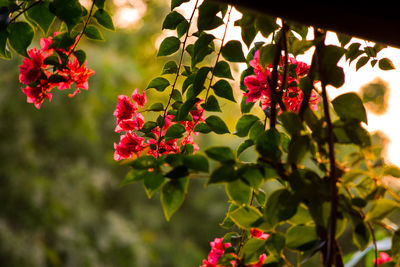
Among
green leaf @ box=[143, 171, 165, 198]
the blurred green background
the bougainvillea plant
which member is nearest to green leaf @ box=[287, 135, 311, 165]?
the bougainvillea plant

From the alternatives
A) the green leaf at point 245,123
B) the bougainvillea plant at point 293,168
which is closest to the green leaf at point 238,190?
the bougainvillea plant at point 293,168

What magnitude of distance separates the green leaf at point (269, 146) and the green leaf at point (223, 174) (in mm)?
31

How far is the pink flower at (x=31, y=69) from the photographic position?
52 cm

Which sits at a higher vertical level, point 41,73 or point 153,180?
point 41,73

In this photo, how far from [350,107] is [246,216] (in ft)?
0.47

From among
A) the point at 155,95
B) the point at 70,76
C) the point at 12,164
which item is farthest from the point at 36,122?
the point at 70,76

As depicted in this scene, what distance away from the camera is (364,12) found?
239mm

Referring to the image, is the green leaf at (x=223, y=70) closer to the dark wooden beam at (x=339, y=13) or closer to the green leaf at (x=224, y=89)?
the green leaf at (x=224, y=89)

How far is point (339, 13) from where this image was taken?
0.24 metres

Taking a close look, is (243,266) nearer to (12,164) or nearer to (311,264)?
(12,164)

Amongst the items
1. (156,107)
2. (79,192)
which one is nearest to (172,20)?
(156,107)

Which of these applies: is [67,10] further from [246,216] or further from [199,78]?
[246,216]

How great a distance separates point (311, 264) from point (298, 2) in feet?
19.0

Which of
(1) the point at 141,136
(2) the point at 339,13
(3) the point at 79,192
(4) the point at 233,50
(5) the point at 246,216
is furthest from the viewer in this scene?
(3) the point at 79,192
